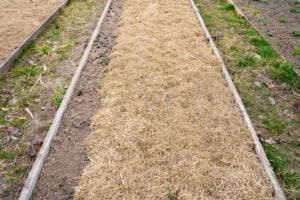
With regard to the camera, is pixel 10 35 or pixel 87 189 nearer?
pixel 87 189

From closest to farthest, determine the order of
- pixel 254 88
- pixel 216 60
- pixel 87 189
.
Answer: pixel 87 189, pixel 254 88, pixel 216 60

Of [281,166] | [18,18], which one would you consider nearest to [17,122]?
[281,166]

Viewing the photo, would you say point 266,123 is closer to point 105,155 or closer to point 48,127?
point 105,155

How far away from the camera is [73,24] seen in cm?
603

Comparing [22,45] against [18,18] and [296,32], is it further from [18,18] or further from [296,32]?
[296,32]

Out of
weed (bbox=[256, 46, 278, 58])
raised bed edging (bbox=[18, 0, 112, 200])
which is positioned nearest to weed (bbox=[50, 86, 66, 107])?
raised bed edging (bbox=[18, 0, 112, 200])

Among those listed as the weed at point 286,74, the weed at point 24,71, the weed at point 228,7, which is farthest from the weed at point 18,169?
→ the weed at point 228,7

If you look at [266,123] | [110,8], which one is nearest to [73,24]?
[110,8]

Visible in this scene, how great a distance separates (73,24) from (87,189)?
192 inches

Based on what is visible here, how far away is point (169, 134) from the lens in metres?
2.95

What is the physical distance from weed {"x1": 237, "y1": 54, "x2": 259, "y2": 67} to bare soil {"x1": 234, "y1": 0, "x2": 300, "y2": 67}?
0.73m

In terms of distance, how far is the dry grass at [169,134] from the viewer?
A: 239 centimetres

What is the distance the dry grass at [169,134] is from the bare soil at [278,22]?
1.82 meters

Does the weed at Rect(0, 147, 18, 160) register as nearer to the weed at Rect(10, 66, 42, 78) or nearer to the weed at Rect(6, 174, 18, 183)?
the weed at Rect(6, 174, 18, 183)
